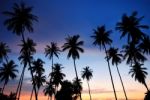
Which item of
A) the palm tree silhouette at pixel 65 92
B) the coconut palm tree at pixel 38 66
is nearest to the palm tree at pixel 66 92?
the palm tree silhouette at pixel 65 92

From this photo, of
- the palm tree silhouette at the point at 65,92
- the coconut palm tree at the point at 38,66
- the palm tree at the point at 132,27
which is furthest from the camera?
the coconut palm tree at the point at 38,66

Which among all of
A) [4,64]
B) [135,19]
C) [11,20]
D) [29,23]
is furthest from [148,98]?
[4,64]

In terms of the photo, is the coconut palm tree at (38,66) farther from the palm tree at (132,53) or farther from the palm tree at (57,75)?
the palm tree at (132,53)

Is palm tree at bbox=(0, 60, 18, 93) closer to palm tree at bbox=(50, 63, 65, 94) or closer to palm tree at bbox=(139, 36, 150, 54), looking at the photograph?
palm tree at bbox=(50, 63, 65, 94)

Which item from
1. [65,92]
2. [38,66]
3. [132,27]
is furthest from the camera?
[38,66]

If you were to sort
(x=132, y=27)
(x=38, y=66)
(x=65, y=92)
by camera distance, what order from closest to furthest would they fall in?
(x=132, y=27) → (x=65, y=92) → (x=38, y=66)

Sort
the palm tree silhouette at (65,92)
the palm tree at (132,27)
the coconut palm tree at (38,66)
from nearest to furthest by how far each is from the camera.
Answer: the palm tree at (132,27) < the palm tree silhouette at (65,92) < the coconut palm tree at (38,66)

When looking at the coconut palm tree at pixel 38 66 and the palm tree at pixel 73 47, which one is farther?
the coconut palm tree at pixel 38 66

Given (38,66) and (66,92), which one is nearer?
(66,92)

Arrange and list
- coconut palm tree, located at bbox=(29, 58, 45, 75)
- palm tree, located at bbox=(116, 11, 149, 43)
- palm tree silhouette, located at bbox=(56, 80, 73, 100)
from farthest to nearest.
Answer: coconut palm tree, located at bbox=(29, 58, 45, 75), palm tree silhouette, located at bbox=(56, 80, 73, 100), palm tree, located at bbox=(116, 11, 149, 43)

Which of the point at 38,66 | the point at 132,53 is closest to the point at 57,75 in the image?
the point at 38,66

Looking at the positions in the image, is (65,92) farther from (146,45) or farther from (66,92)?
(146,45)

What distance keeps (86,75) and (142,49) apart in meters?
42.0

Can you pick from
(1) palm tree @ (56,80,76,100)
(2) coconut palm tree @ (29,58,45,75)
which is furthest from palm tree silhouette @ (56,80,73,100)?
(2) coconut palm tree @ (29,58,45,75)
